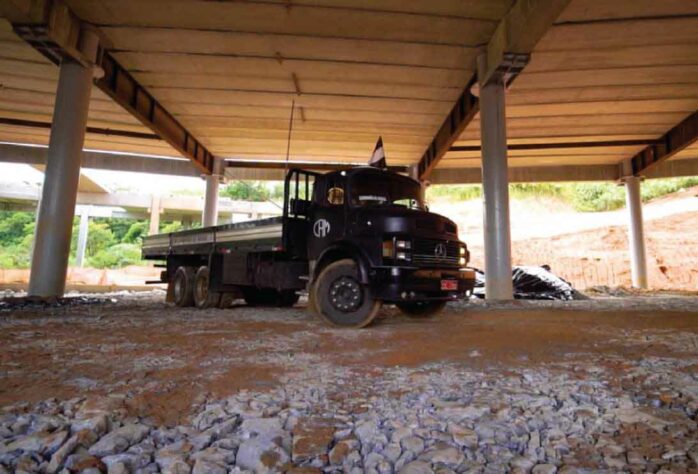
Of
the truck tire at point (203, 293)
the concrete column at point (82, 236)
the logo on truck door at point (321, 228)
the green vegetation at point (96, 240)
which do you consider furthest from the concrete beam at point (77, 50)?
the green vegetation at point (96, 240)

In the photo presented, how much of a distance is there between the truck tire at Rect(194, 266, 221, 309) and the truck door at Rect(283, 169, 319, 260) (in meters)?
2.41

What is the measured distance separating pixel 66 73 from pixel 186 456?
9634 millimetres

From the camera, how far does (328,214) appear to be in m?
5.86

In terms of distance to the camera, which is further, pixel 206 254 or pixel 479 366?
pixel 206 254

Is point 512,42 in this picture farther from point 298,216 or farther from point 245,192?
point 245,192

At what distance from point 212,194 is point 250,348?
1470 centimetres

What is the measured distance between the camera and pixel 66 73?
8344mm

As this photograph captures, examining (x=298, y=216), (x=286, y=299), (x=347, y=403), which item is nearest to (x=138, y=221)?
(x=286, y=299)

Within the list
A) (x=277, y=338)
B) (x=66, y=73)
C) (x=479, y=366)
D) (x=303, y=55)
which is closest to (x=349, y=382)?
(x=479, y=366)

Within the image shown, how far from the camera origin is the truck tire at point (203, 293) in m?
7.77

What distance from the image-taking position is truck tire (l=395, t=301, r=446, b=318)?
249 inches

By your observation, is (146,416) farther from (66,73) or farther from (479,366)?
(66,73)

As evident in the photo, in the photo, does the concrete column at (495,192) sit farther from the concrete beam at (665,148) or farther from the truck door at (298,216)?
the concrete beam at (665,148)

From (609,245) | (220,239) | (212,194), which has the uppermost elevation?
(212,194)
